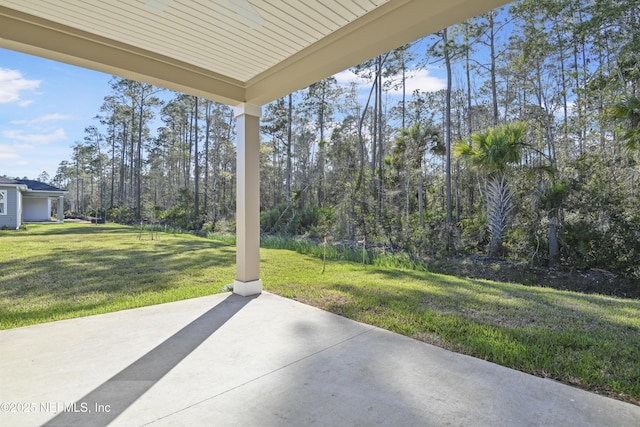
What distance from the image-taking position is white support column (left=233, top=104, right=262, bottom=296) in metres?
3.90

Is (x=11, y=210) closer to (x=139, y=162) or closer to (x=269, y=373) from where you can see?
(x=139, y=162)

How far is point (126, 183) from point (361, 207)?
A: 97.2 feet

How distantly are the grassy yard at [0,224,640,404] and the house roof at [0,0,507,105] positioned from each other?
240 cm

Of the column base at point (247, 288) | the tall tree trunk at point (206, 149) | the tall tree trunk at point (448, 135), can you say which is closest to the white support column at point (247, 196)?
the column base at point (247, 288)

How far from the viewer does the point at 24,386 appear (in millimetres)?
1854

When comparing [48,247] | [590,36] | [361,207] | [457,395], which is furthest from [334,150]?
[457,395]

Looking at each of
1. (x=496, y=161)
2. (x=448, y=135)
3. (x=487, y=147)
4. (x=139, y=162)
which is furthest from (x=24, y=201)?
(x=496, y=161)

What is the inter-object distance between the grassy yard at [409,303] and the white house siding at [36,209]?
16.8 metres

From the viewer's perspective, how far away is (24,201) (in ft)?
64.7

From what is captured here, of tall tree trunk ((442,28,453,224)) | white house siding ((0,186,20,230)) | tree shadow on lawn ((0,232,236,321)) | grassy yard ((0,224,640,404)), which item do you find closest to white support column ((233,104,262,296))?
grassy yard ((0,224,640,404))

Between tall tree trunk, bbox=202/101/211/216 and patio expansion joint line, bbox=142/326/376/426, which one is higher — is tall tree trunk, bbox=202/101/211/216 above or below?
above

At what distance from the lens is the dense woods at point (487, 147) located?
247 inches

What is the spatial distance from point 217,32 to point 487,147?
21.9 ft

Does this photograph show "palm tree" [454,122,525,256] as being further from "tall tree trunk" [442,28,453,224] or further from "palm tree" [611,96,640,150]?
"palm tree" [611,96,640,150]
